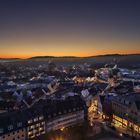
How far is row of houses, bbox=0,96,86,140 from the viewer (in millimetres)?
38969

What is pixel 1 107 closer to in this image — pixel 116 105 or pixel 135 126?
pixel 116 105

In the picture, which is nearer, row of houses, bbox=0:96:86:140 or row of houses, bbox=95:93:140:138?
row of houses, bbox=0:96:86:140

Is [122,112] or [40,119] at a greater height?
[40,119]

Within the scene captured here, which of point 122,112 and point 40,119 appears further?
point 122,112

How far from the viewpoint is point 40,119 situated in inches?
1729

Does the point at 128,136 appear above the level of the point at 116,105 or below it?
below

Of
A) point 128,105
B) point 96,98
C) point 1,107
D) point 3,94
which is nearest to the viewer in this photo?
point 128,105

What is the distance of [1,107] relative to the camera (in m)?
57.3

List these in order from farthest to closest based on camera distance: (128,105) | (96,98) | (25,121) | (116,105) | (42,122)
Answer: (96,98) < (116,105) < (128,105) < (42,122) < (25,121)

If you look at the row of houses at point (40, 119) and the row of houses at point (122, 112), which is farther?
the row of houses at point (122, 112)

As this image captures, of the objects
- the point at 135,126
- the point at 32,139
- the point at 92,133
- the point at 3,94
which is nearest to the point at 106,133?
the point at 92,133

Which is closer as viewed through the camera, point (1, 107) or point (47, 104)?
point (47, 104)

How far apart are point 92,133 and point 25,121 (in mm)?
12321

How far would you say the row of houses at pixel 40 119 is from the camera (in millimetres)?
38969
